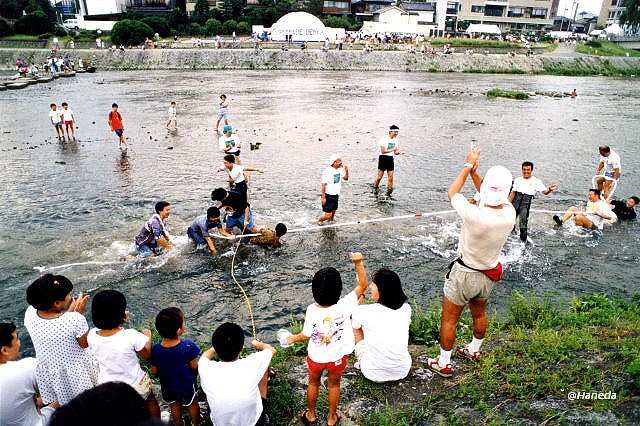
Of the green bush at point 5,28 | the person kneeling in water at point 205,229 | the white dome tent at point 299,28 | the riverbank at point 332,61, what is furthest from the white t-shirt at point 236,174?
the green bush at point 5,28

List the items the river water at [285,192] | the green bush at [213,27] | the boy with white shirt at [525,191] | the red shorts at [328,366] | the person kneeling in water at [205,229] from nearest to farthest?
the red shorts at [328,366] → the river water at [285,192] → the person kneeling in water at [205,229] → the boy with white shirt at [525,191] → the green bush at [213,27]

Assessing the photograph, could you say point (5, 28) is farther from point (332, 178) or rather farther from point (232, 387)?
point (232, 387)

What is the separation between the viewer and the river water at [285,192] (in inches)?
355

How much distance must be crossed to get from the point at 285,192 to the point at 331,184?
3332 millimetres

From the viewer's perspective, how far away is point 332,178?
11344mm

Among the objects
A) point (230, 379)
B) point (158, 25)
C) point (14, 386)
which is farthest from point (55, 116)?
point (158, 25)

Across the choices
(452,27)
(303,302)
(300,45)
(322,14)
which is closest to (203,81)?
(300,45)

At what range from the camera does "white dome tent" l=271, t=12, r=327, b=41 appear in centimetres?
6444

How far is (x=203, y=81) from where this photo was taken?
44.4 metres

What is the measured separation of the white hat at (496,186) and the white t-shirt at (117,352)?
401 cm

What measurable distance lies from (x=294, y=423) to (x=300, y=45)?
6462 cm

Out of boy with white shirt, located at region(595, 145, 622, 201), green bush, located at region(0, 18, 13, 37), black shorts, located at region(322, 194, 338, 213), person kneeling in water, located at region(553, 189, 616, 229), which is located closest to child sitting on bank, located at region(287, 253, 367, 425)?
black shorts, located at region(322, 194, 338, 213)

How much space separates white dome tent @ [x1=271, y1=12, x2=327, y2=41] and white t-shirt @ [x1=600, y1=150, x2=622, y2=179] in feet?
192

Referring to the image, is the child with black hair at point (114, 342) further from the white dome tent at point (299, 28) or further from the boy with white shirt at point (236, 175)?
the white dome tent at point (299, 28)
